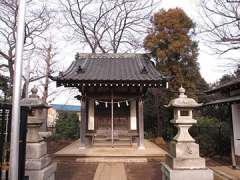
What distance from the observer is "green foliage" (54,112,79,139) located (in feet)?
63.8

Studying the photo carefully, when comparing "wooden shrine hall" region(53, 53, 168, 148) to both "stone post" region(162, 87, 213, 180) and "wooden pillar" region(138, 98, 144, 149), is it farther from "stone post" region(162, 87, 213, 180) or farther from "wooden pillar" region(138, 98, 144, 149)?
"stone post" region(162, 87, 213, 180)

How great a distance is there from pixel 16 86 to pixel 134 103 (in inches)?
414

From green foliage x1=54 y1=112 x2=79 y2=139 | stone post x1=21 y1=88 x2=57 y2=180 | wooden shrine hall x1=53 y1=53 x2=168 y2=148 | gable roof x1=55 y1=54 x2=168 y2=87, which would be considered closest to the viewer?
stone post x1=21 y1=88 x2=57 y2=180

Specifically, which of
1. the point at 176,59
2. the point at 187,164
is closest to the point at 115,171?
the point at 187,164

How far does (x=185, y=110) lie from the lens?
6285mm

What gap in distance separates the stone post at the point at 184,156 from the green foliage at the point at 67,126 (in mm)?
14390

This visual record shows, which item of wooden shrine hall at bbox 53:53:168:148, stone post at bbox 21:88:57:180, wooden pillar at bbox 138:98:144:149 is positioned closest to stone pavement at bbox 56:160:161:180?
stone post at bbox 21:88:57:180

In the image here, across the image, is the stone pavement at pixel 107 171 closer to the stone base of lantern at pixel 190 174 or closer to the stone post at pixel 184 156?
the stone post at pixel 184 156

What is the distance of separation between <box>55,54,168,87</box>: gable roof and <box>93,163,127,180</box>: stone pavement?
4066mm

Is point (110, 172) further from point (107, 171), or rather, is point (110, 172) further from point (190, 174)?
point (190, 174)

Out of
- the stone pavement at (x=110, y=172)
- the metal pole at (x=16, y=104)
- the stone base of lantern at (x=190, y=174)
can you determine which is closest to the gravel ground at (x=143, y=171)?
the stone pavement at (x=110, y=172)

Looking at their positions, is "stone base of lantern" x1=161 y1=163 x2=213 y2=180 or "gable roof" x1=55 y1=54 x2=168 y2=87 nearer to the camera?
"stone base of lantern" x1=161 y1=163 x2=213 y2=180

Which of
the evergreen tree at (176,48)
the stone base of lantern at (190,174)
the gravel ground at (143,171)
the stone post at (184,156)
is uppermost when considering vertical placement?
the evergreen tree at (176,48)

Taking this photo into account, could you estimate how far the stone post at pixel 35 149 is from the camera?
5422 millimetres
